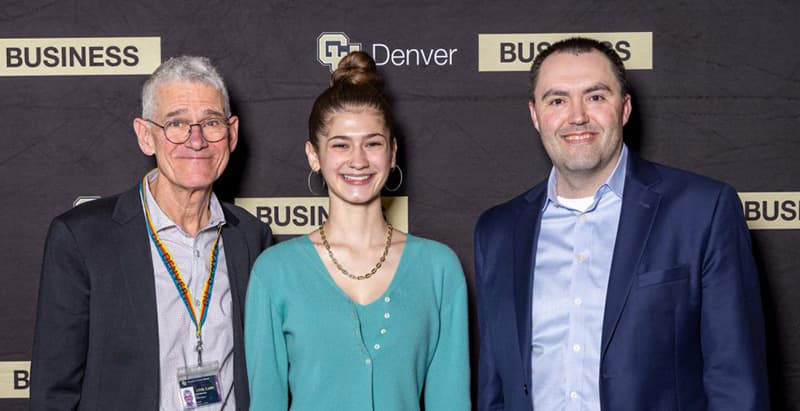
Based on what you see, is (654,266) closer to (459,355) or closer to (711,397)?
(711,397)

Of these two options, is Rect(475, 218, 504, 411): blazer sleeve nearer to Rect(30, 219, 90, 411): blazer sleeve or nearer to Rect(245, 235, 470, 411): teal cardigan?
Rect(245, 235, 470, 411): teal cardigan

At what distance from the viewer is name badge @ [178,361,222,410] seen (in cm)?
187

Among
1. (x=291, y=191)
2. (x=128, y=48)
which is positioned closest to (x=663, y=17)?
(x=291, y=191)

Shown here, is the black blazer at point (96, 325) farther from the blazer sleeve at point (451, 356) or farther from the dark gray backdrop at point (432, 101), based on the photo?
the dark gray backdrop at point (432, 101)

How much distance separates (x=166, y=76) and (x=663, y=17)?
1563 mm

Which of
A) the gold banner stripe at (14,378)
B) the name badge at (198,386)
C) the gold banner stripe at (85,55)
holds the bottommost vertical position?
the gold banner stripe at (14,378)

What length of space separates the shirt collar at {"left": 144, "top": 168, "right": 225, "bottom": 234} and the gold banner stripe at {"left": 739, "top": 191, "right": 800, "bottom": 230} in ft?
5.43

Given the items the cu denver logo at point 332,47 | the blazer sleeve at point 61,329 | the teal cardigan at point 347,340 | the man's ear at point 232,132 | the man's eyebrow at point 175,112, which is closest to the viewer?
the teal cardigan at point 347,340

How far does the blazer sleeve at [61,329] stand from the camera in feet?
6.08

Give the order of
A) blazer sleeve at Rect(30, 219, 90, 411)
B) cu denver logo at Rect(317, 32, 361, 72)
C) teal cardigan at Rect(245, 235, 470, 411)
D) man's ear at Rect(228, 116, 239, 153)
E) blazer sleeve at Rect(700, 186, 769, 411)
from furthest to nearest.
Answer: cu denver logo at Rect(317, 32, 361, 72) < man's ear at Rect(228, 116, 239, 153) < blazer sleeve at Rect(30, 219, 90, 411) < teal cardigan at Rect(245, 235, 470, 411) < blazer sleeve at Rect(700, 186, 769, 411)

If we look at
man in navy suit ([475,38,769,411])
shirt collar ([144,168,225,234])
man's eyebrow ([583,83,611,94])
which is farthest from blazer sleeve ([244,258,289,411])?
man's eyebrow ([583,83,611,94])

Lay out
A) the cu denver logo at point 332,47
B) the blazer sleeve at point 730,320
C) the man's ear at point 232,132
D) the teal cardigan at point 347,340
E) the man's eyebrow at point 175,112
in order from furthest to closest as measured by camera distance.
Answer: the cu denver logo at point 332,47 < the man's ear at point 232,132 < the man's eyebrow at point 175,112 < the teal cardigan at point 347,340 < the blazer sleeve at point 730,320

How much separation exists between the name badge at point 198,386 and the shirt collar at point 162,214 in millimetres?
369

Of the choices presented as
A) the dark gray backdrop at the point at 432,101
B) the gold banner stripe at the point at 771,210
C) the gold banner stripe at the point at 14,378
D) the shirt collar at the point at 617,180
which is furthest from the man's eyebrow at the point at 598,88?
the gold banner stripe at the point at 14,378
